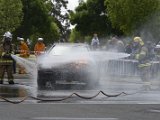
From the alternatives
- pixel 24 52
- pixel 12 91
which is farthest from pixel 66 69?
pixel 24 52

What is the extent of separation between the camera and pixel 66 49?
20.2 metres

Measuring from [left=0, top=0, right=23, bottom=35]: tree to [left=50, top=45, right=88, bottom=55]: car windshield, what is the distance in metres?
35.1

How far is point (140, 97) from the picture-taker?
16.7 meters

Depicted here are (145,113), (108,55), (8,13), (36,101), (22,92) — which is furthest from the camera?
(8,13)

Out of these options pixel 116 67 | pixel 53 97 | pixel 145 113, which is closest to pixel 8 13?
pixel 116 67

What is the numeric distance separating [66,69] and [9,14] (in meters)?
39.3

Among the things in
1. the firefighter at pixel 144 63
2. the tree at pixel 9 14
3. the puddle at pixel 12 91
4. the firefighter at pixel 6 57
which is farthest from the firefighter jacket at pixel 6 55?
the tree at pixel 9 14

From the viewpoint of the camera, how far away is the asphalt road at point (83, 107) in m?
11.9

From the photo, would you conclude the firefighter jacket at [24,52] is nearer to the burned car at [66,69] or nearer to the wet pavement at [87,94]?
the wet pavement at [87,94]

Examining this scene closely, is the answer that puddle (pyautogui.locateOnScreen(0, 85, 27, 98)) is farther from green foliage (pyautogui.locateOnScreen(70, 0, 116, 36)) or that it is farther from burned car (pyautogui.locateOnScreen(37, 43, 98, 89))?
green foliage (pyautogui.locateOnScreen(70, 0, 116, 36))

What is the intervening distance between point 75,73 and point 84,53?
124 cm

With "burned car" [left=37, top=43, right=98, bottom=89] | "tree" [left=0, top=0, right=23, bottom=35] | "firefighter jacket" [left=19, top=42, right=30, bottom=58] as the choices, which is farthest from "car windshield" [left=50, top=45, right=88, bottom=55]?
"tree" [left=0, top=0, right=23, bottom=35]

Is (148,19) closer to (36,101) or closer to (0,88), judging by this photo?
(0,88)

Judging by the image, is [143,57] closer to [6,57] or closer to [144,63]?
[144,63]
